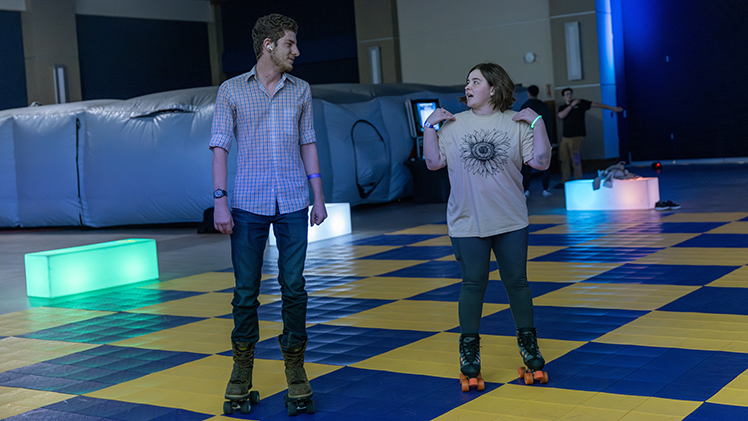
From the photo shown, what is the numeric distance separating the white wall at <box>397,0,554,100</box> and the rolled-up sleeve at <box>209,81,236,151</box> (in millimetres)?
16660

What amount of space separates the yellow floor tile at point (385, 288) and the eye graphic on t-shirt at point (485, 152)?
8.83ft

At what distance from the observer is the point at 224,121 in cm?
364

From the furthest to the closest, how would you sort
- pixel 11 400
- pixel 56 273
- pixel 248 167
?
pixel 56 273
pixel 11 400
pixel 248 167

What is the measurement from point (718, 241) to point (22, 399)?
6.57 metres

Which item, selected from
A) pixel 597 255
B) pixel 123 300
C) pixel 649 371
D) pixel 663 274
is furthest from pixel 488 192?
pixel 123 300

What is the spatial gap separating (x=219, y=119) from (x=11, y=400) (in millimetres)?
1941

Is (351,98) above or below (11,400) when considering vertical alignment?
above

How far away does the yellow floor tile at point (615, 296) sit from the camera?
5473 millimetres

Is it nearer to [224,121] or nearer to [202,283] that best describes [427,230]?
[202,283]

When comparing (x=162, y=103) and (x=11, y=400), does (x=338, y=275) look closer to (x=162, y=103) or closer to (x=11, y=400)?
(x=11, y=400)

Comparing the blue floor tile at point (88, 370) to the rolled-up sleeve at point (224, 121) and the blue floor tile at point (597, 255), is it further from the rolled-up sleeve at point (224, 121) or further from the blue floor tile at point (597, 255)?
Answer: the blue floor tile at point (597, 255)

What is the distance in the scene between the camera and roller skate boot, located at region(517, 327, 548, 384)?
149 inches

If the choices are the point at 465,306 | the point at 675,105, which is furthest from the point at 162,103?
the point at 675,105

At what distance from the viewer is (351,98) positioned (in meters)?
14.4
